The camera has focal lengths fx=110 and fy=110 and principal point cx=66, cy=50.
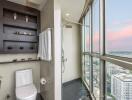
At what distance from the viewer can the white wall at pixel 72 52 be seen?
4.00 meters

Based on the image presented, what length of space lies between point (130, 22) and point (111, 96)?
44.9 inches

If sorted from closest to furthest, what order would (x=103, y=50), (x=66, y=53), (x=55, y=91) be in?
(x=103, y=50) → (x=55, y=91) → (x=66, y=53)

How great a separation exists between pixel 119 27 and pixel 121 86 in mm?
749

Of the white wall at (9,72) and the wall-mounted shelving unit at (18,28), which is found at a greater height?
the wall-mounted shelving unit at (18,28)

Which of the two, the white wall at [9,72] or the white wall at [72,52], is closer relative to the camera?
the white wall at [9,72]

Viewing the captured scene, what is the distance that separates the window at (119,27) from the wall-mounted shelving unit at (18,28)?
208 cm

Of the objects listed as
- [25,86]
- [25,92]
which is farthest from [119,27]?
[25,86]

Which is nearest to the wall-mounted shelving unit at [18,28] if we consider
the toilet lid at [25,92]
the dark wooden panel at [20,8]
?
the dark wooden panel at [20,8]

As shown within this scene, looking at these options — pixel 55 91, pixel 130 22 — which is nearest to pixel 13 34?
pixel 55 91

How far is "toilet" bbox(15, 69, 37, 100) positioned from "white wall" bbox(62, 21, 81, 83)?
1.42m

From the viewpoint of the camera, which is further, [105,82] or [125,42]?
[105,82]

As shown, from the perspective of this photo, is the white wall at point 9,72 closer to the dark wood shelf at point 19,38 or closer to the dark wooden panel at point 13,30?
the dark wood shelf at point 19,38

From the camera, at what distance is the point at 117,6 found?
4.81 ft

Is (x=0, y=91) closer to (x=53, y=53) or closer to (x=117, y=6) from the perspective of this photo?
(x=53, y=53)
